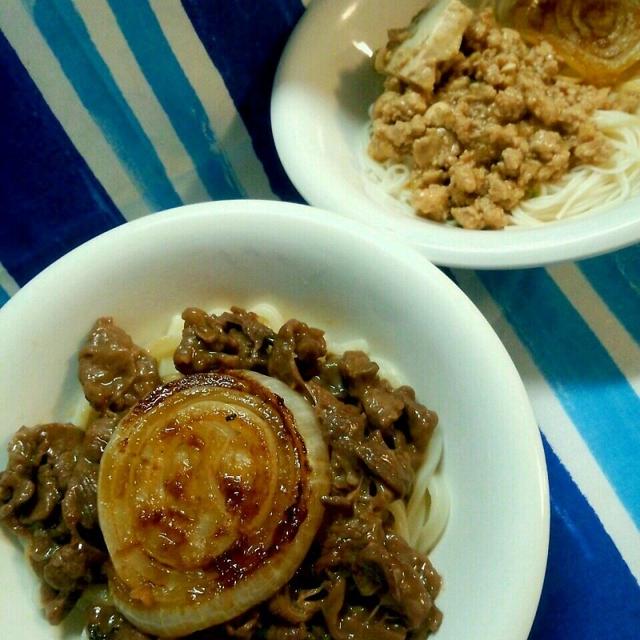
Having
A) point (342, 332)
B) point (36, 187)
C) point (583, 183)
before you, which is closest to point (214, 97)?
point (36, 187)

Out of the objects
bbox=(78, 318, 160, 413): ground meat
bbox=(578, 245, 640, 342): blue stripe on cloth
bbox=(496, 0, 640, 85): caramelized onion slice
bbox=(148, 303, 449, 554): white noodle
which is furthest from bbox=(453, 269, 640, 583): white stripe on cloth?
bbox=(78, 318, 160, 413): ground meat

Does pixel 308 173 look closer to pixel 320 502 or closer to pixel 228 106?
pixel 228 106

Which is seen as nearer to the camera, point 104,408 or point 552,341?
point 104,408

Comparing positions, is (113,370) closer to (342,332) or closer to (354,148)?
(342,332)

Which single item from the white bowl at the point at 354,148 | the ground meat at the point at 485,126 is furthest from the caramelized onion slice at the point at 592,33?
the white bowl at the point at 354,148

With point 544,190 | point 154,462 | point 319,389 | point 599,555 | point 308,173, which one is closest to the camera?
point 154,462

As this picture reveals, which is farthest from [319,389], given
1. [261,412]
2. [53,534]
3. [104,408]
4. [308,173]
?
[308,173]

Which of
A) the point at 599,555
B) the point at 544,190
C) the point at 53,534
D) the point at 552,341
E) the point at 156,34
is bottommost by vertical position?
the point at 599,555
